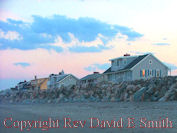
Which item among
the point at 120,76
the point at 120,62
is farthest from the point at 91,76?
the point at 120,76

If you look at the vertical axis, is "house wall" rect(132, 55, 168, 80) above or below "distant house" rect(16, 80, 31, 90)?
above

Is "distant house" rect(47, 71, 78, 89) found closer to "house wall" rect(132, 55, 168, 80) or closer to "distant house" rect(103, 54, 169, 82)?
"distant house" rect(103, 54, 169, 82)

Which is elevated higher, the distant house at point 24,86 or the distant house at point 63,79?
the distant house at point 63,79

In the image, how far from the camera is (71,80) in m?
60.0

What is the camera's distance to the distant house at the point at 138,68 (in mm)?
39791

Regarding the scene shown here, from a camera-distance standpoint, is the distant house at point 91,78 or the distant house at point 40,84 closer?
the distant house at point 91,78

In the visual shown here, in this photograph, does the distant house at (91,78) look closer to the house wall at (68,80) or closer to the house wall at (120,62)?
the house wall at (68,80)

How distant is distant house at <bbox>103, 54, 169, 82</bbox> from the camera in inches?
1567

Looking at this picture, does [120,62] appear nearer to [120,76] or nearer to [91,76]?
[120,76]

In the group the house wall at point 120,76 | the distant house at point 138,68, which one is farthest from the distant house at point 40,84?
the distant house at point 138,68

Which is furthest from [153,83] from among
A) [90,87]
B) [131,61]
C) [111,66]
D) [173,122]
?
[111,66]

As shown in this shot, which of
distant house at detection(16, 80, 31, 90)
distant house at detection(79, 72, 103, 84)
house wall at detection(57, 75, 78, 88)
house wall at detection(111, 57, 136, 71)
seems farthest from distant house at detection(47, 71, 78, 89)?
house wall at detection(111, 57, 136, 71)

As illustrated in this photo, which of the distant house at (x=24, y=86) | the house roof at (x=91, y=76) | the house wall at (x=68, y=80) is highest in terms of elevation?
the house roof at (x=91, y=76)

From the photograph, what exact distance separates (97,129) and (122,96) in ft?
39.6
